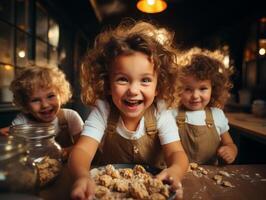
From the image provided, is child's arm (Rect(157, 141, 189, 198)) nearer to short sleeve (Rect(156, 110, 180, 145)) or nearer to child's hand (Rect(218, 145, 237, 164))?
short sleeve (Rect(156, 110, 180, 145))

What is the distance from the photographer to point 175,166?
33.4 inches

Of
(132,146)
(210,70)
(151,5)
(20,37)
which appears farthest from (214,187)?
(20,37)

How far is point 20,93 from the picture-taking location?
62.4 inches

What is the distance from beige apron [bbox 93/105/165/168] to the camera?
3.90 feet

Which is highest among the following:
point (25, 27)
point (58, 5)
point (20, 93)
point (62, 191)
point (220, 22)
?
point (220, 22)

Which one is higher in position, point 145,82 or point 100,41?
point 100,41

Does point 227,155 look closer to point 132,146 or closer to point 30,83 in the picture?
point 132,146

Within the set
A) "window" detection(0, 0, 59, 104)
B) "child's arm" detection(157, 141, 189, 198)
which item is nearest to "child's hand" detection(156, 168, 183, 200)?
"child's arm" detection(157, 141, 189, 198)

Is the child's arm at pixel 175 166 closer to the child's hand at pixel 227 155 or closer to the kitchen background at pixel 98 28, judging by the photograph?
the child's hand at pixel 227 155

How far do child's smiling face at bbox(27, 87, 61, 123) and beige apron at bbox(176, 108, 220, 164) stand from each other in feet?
2.42

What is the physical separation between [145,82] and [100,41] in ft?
1.23

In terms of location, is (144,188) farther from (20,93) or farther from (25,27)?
(25,27)

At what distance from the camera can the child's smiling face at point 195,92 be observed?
1.49 m

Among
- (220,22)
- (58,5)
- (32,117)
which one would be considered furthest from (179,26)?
(32,117)
